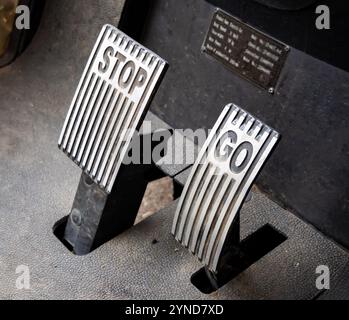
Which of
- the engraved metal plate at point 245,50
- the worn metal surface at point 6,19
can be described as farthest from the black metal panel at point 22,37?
the engraved metal plate at point 245,50

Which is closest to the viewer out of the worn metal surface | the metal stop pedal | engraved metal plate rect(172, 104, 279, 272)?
engraved metal plate rect(172, 104, 279, 272)

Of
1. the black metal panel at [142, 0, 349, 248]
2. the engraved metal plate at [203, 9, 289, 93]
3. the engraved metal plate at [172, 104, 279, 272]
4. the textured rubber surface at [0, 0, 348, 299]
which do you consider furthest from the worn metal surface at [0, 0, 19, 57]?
the engraved metal plate at [172, 104, 279, 272]

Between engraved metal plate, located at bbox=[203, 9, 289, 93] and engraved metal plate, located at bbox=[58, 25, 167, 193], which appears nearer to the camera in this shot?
engraved metal plate, located at bbox=[58, 25, 167, 193]

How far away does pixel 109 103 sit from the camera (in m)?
1.27

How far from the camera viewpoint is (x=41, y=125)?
173 cm

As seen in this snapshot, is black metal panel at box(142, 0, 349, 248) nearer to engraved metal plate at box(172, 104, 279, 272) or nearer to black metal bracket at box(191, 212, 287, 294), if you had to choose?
black metal bracket at box(191, 212, 287, 294)

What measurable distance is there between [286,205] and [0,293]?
1.93ft

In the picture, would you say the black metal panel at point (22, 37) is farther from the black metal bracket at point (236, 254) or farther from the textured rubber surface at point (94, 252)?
the black metal bracket at point (236, 254)

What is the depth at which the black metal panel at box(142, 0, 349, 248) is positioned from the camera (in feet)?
4.48

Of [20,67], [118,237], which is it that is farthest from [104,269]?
[20,67]

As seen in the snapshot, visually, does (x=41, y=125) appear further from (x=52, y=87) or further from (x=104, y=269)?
(x=104, y=269)

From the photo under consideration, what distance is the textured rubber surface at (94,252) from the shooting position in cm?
130

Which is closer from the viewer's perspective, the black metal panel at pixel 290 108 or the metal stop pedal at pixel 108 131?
the metal stop pedal at pixel 108 131

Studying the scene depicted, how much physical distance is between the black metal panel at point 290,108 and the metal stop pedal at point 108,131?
11.3 inches
